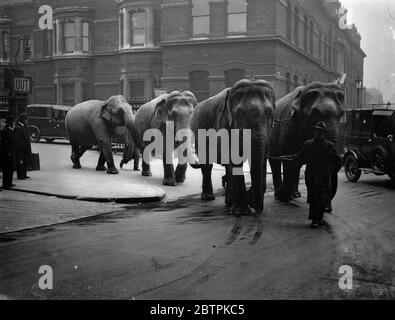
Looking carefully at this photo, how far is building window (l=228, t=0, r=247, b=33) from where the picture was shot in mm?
28156

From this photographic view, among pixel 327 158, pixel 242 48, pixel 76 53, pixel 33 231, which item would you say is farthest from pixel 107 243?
pixel 242 48

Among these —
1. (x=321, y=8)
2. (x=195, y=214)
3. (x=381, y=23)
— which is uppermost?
(x=321, y=8)

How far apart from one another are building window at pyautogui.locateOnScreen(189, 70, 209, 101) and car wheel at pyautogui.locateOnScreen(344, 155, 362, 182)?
15.1m

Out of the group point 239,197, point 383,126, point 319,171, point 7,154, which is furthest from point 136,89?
point 319,171

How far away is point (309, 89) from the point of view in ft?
31.3

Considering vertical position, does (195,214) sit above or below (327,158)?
below

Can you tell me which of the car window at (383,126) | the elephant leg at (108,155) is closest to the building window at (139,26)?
the elephant leg at (108,155)

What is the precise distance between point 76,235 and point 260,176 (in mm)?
3090

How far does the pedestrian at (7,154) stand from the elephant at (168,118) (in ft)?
12.6

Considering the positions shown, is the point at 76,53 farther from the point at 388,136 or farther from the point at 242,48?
the point at 388,136

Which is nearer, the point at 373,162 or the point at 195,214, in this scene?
the point at 195,214

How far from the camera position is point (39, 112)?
970 inches

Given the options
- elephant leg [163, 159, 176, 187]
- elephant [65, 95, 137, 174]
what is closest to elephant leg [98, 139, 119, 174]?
elephant [65, 95, 137, 174]

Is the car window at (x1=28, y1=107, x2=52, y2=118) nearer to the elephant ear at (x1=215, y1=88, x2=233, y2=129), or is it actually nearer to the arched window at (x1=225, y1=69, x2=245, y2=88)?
the arched window at (x1=225, y1=69, x2=245, y2=88)
